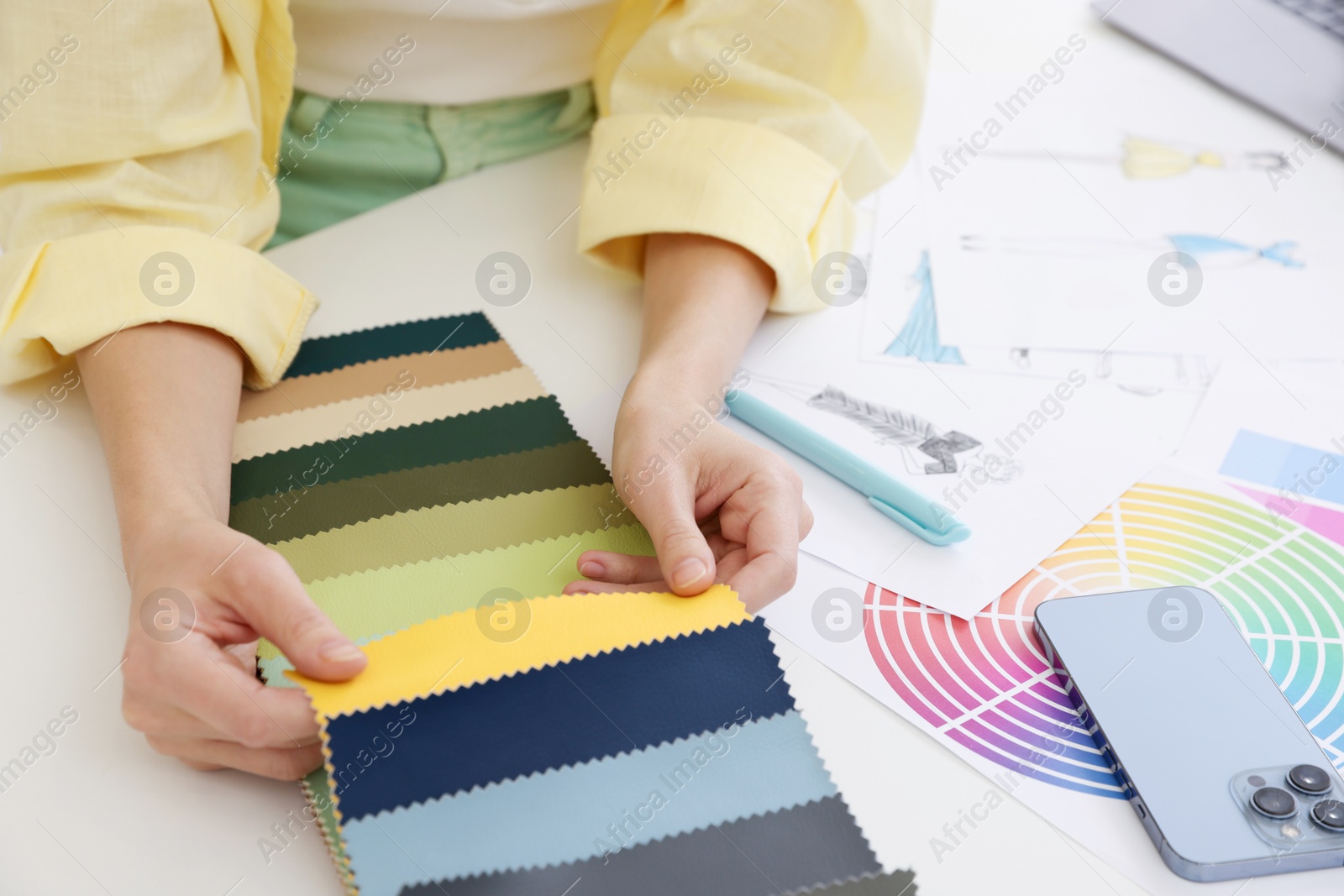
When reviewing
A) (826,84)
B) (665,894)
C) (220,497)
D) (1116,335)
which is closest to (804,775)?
(665,894)

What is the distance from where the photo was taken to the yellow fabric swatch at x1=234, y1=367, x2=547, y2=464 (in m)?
0.67

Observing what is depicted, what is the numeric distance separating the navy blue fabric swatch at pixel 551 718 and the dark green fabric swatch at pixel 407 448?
204 mm

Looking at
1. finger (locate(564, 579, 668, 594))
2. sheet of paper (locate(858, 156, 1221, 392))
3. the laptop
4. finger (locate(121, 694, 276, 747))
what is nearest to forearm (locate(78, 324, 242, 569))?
finger (locate(121, 694, 276, 747))

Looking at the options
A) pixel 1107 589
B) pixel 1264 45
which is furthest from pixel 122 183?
pixel 1264 45

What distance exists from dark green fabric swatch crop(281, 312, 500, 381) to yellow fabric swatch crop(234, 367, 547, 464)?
0.04m

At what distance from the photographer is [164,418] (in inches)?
24.3

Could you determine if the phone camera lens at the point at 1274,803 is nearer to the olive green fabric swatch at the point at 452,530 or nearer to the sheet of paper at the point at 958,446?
the sheet of paper at the point at 958,446

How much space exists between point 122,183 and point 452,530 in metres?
0.33

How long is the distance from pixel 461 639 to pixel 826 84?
0.56 metres

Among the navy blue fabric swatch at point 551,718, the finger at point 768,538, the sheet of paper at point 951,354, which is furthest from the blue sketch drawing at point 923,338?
the navy blue fabric swatch at point 551,718

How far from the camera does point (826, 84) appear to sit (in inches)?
33.0

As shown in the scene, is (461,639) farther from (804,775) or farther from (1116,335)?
(1116,335)

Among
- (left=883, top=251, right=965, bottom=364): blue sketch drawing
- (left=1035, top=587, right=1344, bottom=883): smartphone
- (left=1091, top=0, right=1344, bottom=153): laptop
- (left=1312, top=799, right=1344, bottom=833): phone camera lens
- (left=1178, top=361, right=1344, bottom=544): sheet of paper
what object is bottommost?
(left=883, top=251, right=965, bottom=364): blue sketch drawing

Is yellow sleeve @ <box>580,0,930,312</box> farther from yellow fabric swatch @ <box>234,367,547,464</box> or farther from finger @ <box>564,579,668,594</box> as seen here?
finger @ <box>564,579,668,594</box>
